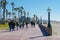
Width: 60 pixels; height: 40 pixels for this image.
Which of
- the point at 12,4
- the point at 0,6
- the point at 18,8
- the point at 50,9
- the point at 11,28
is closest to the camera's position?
the point at 50,9

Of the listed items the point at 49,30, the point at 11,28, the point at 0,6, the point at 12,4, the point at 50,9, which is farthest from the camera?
the point at 12,4

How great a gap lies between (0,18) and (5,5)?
688 cm

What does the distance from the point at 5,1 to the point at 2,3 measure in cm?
185

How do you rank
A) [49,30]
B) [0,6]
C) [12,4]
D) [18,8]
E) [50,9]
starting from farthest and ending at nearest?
[18,8], [12,4], [0,6], [50,9], [49,30]

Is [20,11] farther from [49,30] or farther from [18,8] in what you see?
[49,30]

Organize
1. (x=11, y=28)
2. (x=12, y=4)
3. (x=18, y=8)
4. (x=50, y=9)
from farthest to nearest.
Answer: (x=18, y=8) < (x=12, y=4) < (x=11, y=28) < (x=50, y=9)

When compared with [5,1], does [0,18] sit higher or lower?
lower

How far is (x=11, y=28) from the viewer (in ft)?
127

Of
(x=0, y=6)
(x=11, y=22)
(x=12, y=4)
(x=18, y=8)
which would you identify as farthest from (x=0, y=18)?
(x=11, y=22)

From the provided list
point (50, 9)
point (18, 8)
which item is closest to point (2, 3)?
point (18, 8)

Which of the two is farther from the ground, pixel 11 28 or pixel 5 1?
pixel 5 1

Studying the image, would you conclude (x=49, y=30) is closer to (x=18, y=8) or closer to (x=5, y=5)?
(x=5, y=5)

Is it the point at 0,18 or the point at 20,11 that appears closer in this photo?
the point at 0,18

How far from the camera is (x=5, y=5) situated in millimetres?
102188
